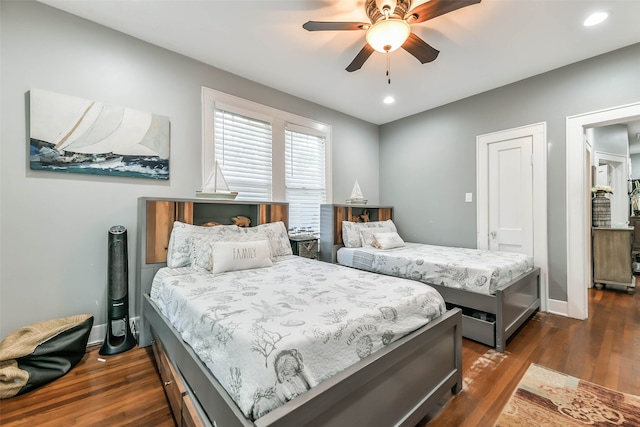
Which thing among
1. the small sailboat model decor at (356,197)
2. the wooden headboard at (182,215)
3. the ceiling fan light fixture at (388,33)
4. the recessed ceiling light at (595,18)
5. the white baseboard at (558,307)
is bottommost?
the white baseboard at (558,307)

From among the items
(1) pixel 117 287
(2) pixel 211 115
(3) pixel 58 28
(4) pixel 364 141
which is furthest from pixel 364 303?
(4) pixel 364 141

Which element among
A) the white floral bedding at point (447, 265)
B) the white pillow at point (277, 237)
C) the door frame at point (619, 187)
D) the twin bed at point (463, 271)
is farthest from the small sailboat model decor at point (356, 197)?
the door frame at point (619, 187)

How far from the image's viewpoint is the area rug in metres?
1.47

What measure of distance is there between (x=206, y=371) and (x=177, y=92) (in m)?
2.68

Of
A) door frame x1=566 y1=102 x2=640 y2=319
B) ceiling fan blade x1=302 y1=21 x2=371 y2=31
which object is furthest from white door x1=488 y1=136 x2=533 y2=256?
ceiling fan blade x1=302 y1=21 x2=371 y2=31

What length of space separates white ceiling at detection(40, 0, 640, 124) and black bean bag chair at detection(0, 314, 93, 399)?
98.7 inches

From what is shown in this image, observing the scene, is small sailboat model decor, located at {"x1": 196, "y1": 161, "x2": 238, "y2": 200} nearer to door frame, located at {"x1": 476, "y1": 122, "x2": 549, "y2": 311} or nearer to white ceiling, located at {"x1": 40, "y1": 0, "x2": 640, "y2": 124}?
white ceiling, located at {"x1": 40, "y1": 0, "x2": 640, "y2": 124}

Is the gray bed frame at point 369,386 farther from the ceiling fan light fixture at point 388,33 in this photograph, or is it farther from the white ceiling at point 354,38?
the white ceiling at point 354,38

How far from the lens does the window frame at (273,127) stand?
9.48 ft

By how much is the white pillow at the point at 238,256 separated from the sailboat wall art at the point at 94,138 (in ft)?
3.47

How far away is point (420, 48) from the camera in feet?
7.22

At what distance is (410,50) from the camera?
2.27 m

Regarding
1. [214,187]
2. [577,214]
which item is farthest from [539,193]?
[214,187]

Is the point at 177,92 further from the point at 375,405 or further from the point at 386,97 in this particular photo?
the point at 375,405
